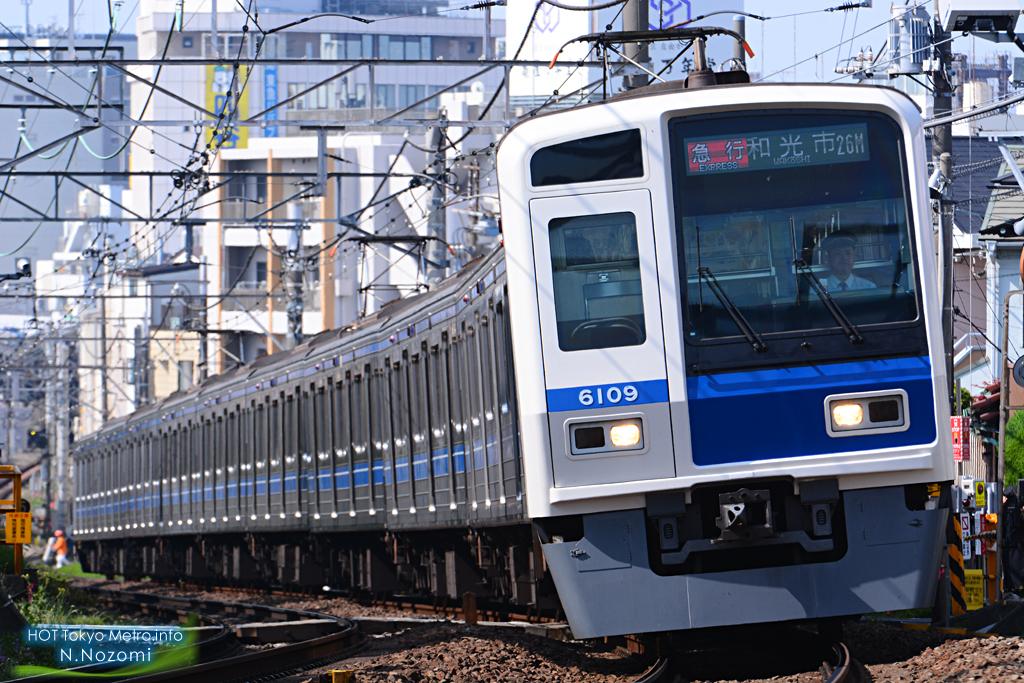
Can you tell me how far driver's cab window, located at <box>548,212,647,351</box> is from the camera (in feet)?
24.9

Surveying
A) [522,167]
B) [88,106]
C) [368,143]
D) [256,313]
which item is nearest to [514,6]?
[368,143]

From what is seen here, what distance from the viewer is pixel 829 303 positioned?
7.38m

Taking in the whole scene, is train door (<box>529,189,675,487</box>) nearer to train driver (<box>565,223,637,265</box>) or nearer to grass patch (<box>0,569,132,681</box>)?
train driver (<box>565,223,637,265</box>)

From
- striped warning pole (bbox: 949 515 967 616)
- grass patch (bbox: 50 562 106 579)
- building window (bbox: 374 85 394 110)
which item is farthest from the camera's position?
building window (bbox: 374 85 394 110)

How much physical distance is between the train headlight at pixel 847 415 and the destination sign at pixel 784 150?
127cm

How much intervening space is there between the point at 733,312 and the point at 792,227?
534 mm

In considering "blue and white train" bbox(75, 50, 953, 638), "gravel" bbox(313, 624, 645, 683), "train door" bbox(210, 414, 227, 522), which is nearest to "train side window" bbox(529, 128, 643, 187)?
"blue and white train" bbox(75, 50, 953, 638)

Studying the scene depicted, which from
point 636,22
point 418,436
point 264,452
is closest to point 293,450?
point 264,452

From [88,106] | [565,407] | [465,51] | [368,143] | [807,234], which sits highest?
[465,51]

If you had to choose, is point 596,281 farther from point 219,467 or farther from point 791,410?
point 219,467

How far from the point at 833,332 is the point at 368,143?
47784 millimetres

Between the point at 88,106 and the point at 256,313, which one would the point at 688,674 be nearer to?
the point at 88,106

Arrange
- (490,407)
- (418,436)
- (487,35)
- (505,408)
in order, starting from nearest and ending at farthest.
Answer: (505,408)
(490,407)
(418,436)
(487,35)

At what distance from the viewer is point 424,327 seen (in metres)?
12.9
